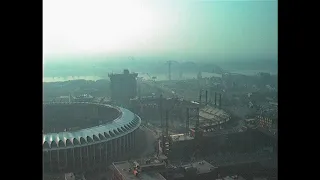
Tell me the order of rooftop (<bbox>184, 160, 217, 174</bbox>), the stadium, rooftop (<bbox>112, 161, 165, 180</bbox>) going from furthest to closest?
1. the stadium
2. rooftop (<bbox>184, 160, 217, 174</bbox>)
3. rooftop (<bbox>112, 161, 165, 180</bbox>)

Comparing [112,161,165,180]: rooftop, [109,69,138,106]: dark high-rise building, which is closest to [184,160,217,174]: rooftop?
[112,161,165,180]: rooftop

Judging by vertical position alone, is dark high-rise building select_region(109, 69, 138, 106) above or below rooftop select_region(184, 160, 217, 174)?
above

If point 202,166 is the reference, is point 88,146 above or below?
above

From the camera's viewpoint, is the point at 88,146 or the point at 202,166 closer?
the point at 202,166

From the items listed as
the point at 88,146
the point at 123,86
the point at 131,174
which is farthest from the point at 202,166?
the point at 123,86

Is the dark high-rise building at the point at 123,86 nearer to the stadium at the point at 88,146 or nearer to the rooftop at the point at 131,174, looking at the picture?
the stadium at the point at 88,146

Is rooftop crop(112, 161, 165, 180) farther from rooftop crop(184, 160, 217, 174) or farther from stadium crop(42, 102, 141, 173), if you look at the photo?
stadium crop(42, 102, 141, 173)

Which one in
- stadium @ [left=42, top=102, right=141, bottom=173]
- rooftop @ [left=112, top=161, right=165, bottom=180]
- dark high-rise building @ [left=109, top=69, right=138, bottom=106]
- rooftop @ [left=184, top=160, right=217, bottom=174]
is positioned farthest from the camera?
dark high-rise building @ [left=109, top=69, right=138, bottom=106]

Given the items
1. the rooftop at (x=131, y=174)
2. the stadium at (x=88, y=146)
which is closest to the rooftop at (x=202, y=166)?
the rooftop at (x=131, y=174)

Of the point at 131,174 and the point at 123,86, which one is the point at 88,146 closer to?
the point at 131,174
